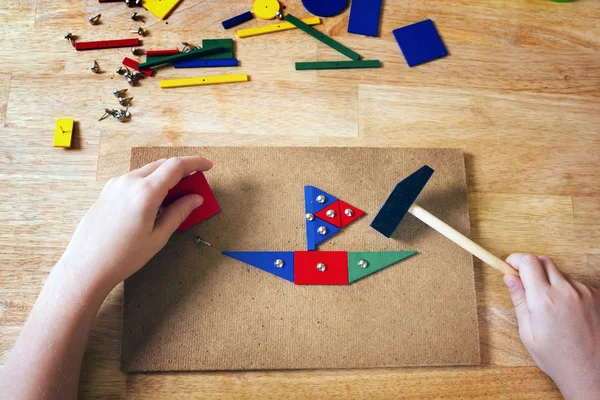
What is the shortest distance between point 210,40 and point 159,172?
322 millimetres

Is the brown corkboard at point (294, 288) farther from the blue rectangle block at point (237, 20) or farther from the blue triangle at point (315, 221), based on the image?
the blue rectangle block at point (237, 20)

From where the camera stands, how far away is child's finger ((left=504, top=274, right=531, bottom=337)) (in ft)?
2.64

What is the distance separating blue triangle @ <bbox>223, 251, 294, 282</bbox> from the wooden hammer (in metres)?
0.16

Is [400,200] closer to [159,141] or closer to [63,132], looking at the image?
[159,141]

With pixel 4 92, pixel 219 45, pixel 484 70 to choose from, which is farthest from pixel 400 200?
pixel 4 92

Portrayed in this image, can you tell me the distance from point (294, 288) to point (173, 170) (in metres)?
0.28

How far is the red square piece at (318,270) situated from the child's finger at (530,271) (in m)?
0.28

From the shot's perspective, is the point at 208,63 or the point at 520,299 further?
the point at 208,63

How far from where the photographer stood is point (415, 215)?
840 millimetres

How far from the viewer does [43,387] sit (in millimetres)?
700

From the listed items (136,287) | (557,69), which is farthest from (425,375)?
(557,69)

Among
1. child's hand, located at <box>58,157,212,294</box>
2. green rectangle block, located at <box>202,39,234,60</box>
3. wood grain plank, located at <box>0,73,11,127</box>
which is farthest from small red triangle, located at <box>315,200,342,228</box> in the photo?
wood grain plank, located at <box>0,73,11,127</box>

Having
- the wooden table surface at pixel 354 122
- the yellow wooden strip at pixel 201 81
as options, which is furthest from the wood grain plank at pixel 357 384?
the yellow wooden strip at pixel 201 81

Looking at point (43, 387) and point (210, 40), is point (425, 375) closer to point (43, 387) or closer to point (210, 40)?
point (43, 387)
